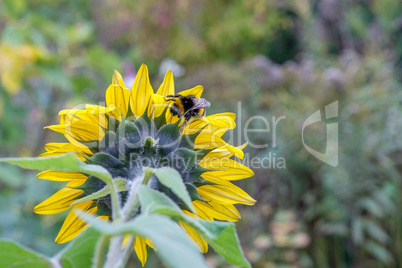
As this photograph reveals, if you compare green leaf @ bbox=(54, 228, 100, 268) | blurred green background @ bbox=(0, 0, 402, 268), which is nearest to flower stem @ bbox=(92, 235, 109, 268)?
green leaf @ bbox=(54, 228, 100, 268)

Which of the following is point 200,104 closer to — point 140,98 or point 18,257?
point 140,98

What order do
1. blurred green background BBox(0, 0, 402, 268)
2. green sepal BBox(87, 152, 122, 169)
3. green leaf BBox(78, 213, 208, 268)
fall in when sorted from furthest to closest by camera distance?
1. blurred green background BBox(0, 0, 402, 268)
2. green sepal BBox(87, 152, 122, 169)
3. green leaf BBox(78, 213, 208, 268)

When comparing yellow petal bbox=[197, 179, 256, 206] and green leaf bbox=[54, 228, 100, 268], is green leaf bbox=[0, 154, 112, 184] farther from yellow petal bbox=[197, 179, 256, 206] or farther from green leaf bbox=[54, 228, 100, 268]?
yellow petal bbox=[197, 179, 256, 206]

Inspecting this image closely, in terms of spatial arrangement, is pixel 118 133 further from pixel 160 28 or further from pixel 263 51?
pixel 263 51

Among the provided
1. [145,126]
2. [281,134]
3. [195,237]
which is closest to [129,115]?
[145,126]

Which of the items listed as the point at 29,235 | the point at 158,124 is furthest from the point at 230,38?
the point at 158,124

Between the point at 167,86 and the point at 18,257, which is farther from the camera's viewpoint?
the point at 167,86

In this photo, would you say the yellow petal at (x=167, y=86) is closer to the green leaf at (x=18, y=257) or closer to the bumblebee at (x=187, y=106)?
the bumblebee at (x=187, y=106)
